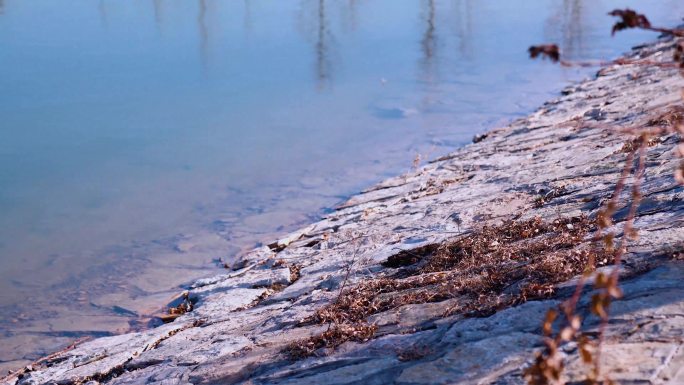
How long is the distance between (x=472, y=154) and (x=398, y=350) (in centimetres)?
643

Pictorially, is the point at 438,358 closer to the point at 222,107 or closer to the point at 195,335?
the point at 195,335

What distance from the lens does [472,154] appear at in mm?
10172

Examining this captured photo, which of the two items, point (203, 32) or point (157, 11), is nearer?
point (203, 32)

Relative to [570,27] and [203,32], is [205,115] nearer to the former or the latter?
[203,32]

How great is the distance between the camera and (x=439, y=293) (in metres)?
4.56

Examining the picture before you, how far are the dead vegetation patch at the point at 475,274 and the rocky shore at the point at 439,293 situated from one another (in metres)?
0.01

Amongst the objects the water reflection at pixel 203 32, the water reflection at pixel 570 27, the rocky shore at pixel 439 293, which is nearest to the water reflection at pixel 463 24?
the water reflection at pixel 570 27

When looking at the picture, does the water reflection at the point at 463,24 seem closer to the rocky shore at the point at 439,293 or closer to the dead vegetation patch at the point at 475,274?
the rocky shore at the point at 439,293

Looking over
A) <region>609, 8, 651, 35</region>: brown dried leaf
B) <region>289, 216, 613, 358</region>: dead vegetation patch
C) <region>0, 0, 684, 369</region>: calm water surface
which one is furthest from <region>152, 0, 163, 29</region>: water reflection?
<region>609, 8, 651, 35</region>: brown dried leaf

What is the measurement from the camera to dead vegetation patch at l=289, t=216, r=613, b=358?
13.9 ft

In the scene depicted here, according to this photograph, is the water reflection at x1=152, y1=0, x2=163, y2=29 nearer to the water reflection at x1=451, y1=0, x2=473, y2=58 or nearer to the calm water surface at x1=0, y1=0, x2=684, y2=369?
the calm water surface at x1=0, y1=0, x2=684, y2=369

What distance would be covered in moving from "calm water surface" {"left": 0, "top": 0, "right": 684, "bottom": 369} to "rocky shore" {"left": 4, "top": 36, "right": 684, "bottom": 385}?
4.30 feet

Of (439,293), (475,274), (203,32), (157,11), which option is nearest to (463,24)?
(203,32)

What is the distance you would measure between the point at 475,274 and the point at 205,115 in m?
9.68
